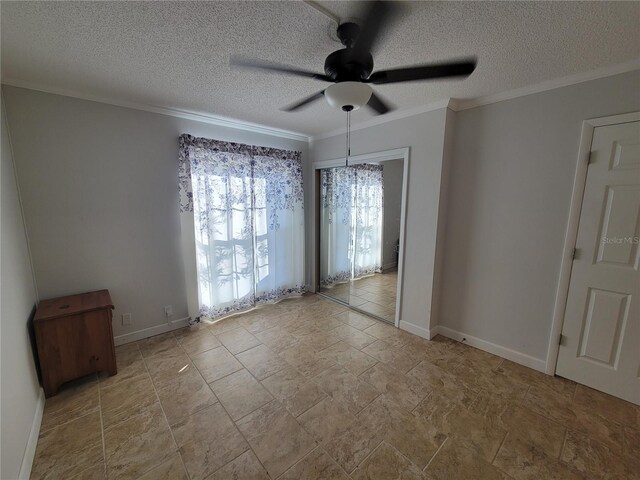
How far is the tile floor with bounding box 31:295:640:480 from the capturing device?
1427 millimetres

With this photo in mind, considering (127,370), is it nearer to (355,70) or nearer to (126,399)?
(126,399)

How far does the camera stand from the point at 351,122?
3.06 meters

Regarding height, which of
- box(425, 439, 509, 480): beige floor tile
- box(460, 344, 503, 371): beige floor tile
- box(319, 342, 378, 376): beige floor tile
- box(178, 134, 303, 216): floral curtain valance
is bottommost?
box(425, 439, 509, 480): beige floor tile

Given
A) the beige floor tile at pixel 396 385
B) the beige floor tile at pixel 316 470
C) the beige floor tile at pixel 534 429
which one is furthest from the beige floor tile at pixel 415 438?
the beige floor tile at pixel 534 429

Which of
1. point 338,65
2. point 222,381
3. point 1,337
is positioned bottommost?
point 222,381

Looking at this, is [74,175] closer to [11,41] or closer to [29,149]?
[29,149]

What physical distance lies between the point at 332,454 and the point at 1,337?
182cm

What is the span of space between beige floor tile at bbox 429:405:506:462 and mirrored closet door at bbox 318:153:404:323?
1600 millimetres

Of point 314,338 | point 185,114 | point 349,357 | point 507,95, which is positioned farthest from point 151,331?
point 507,95

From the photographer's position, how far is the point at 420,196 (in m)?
2.61

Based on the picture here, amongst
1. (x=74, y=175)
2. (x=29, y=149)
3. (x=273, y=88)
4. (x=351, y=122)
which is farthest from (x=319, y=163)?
(x=29, y=149)

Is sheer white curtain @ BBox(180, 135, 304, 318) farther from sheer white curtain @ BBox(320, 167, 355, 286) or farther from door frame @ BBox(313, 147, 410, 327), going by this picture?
door frame @ BBox(313, 147, 410, 327)

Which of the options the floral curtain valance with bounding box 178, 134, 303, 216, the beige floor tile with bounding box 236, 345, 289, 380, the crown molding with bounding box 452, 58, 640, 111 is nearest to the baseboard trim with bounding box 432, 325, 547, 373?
the beige floor tile with bounding box 236, 345, 289, 380

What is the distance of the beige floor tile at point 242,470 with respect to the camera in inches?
53.9
